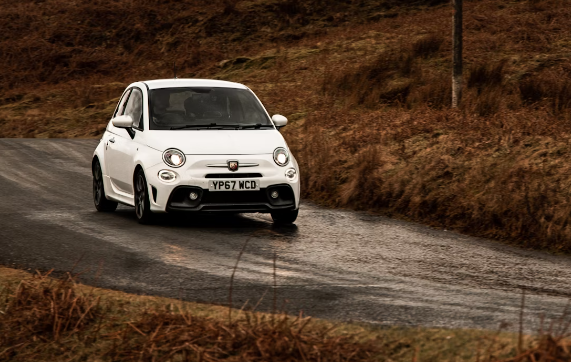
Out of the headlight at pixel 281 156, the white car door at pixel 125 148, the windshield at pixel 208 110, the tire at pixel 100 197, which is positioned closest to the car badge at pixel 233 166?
the headlight at pixel 281 156

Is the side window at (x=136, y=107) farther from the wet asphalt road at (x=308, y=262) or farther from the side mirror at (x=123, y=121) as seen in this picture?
the wet asphalt road at (x=308, y=262)

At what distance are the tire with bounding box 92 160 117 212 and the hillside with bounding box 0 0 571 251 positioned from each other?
3.21 m

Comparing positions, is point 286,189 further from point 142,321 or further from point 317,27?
point 317,27

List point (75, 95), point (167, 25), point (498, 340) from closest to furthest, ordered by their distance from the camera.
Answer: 1. point (498, 340)
2. point (75, 95)
3. point (167, 25)

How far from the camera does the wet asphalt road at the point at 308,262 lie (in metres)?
7.37

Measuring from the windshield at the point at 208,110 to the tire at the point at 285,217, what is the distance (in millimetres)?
1186

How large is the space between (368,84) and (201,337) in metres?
21.3

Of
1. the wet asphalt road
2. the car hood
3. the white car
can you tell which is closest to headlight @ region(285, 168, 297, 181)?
the white car

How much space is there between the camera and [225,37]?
45312 millimetres

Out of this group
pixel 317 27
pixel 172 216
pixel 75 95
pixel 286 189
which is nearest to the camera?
pixel 286 189

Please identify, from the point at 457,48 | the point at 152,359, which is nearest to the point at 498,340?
the point at 152,359

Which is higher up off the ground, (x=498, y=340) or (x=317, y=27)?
(x=317, y=27)

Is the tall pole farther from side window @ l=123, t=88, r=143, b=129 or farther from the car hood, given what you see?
the car hood

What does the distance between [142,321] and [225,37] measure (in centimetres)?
4002
